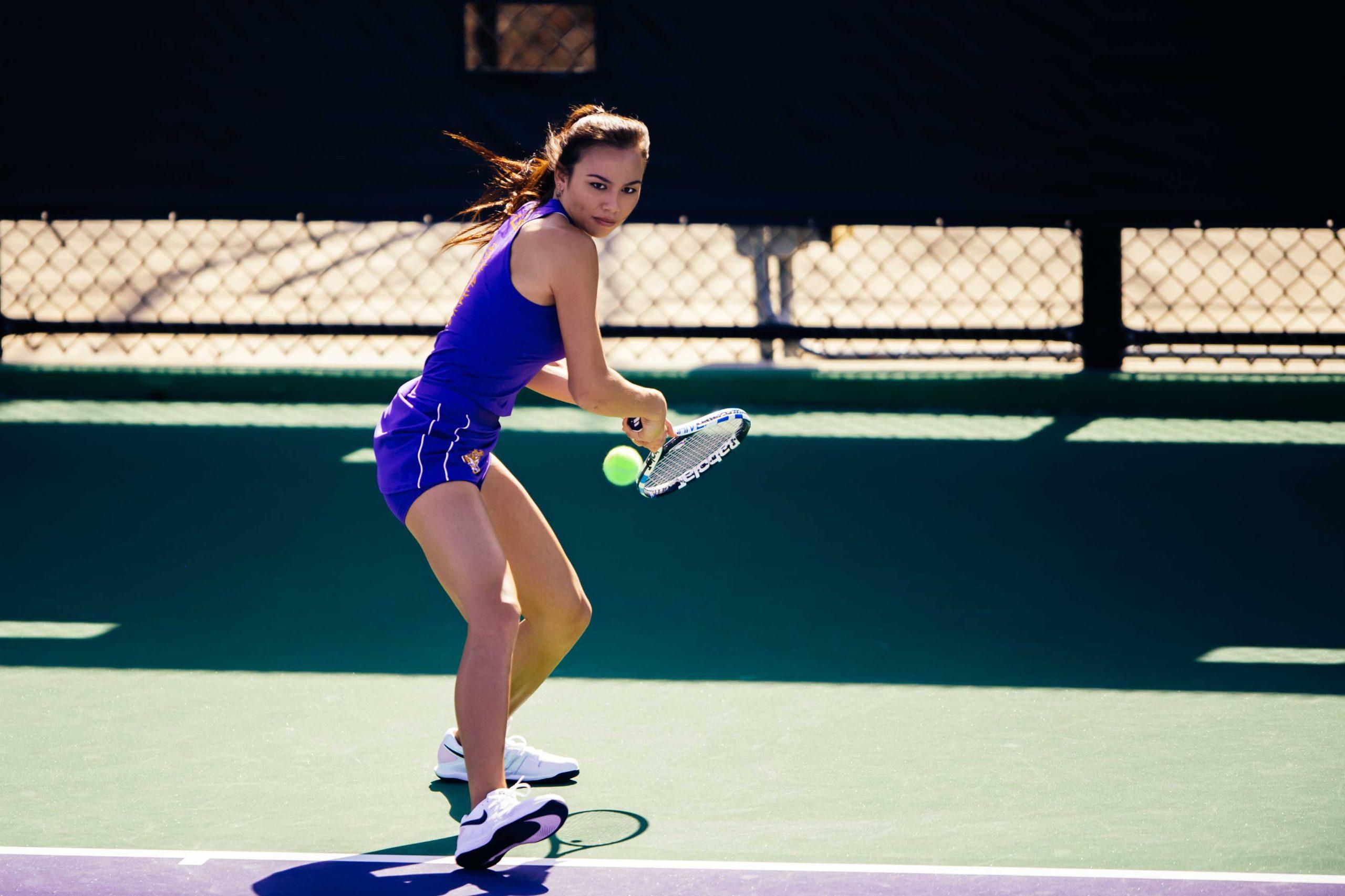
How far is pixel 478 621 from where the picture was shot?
3123 millimetres

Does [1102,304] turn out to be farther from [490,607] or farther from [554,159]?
[490,607]

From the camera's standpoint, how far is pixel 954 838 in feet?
10.2

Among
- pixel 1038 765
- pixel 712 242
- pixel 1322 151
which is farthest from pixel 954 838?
pixel 712 242

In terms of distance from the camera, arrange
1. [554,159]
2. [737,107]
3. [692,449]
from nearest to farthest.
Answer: [554,159] → [692,449] → [737,107]

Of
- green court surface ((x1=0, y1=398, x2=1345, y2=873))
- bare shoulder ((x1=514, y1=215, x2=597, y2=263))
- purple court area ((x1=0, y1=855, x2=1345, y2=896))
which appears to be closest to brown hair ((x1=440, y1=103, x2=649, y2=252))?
bare shoulder ((x1=514, y1=215, x2=597, y2=263))

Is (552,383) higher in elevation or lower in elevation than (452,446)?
higher

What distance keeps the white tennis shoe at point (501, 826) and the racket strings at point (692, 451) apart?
791 mm

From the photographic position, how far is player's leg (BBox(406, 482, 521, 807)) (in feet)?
10.1

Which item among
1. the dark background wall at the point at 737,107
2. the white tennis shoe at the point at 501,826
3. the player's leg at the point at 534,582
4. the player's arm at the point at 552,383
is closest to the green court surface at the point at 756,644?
the white tennis shoe at the point at 501,826

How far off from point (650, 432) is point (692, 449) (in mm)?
253

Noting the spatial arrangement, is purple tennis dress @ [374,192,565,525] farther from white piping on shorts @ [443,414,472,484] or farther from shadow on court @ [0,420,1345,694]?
shadow on court @ [0,420,1345,694]

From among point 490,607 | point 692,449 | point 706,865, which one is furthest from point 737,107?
point 706,865

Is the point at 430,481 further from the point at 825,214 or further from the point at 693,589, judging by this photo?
the point at 825,214

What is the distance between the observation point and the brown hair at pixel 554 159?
3.10m
